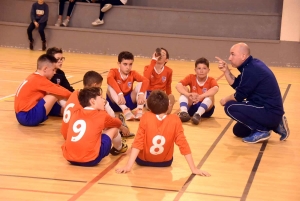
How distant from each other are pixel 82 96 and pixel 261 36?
10669 mm

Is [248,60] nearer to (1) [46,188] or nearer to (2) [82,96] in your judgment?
(2) [82,96]

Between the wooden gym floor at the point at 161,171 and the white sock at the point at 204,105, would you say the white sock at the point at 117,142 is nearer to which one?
the wooden gym floor at the point at 161,171

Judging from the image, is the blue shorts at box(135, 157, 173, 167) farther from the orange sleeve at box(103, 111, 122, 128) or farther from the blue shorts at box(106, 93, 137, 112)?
the blue shorts at box(106, 93, 137, 112)

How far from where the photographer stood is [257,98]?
5871mm

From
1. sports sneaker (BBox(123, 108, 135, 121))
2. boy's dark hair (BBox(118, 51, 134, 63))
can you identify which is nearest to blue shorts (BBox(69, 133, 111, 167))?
sports sneaker (BBox(123, 108, 135, 121))

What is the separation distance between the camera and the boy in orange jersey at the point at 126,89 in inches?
272

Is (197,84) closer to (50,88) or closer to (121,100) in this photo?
(121,100)

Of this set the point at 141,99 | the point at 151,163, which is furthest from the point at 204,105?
the point at 151,163

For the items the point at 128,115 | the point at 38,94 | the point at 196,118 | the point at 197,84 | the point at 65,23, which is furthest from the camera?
the point at 65,23

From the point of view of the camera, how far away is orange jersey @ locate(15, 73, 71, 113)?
6.04m

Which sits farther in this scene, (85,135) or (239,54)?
(239,54)

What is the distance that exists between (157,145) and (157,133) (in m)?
0.11

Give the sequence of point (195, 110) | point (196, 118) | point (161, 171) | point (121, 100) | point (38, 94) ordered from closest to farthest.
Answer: point (161, 171)
point (38, 94)
point (196, 118)
point (121, 100)
point (195, 110)

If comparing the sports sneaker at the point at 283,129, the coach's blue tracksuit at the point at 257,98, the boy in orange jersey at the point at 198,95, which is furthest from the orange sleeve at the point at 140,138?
the boy in orange jersey at the point at 198,95
